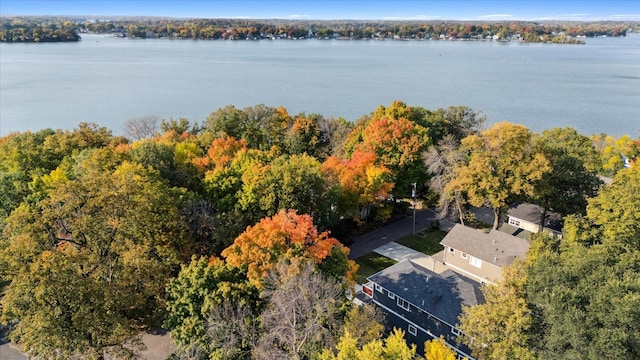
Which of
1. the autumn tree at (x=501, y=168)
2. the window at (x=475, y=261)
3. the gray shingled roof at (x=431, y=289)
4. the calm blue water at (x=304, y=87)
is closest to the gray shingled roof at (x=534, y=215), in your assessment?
the autumn tree at (x=501, y=168)

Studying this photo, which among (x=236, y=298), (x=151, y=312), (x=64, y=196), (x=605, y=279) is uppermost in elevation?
(x=64, y=196)

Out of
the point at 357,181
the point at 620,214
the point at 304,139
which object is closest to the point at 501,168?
the point at 620,214

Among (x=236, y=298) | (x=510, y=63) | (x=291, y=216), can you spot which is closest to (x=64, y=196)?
(x=236, y=298)

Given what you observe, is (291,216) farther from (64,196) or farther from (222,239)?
(64,196)

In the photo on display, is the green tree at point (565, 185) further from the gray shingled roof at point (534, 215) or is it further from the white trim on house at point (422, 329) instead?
the white trim on house at point (422, 329)

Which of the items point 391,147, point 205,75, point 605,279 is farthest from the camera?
point 205,75

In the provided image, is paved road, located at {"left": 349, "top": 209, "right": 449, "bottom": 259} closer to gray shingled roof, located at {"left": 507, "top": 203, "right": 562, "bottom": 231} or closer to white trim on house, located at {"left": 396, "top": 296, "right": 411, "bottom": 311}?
gray shingled roof, located at {"left": 507, "top": 203, "right": 562, "bottom": 231}

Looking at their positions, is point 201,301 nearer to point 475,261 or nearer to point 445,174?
point 475,261
